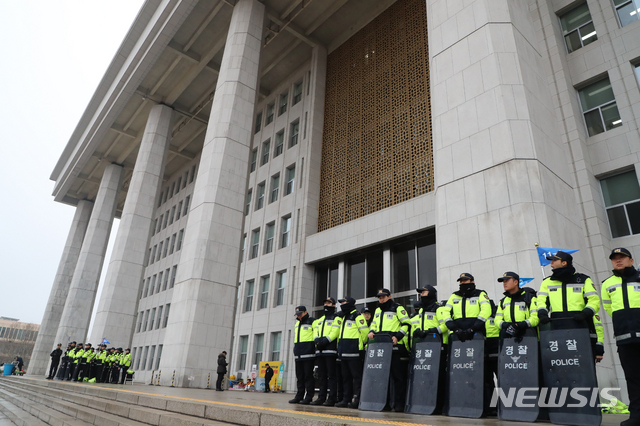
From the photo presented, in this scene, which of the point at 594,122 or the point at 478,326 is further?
the point at 594,122

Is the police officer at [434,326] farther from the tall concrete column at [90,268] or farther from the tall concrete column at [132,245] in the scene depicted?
the tall concrete column at [90,268]

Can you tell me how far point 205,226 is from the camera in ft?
61.7

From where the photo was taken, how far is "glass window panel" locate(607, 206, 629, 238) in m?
13.2

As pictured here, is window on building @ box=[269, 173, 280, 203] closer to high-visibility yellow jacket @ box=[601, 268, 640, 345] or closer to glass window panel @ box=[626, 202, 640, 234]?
glass window panel @ box=[626, 202, 640, 234]

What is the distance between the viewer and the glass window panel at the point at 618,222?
43.2ft

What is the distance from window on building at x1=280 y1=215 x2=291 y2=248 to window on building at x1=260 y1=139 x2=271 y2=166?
5.49 m

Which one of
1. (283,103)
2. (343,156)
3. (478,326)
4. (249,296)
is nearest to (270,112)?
(283,103)

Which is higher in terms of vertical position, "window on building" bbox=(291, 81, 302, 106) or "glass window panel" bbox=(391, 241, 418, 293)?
"window on building" bbox=(291, 81, 302, 106)

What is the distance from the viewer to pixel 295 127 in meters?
28.3

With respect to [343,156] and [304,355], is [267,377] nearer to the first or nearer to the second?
[343,156]

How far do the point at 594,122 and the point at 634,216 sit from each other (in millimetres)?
3681

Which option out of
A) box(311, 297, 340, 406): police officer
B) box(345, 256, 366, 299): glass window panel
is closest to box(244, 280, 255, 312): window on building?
box(345, 256, 366, 299): glass window panel

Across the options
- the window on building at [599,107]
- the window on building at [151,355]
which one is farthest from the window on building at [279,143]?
the window on building at [151,355]

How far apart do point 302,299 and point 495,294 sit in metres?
14.5
